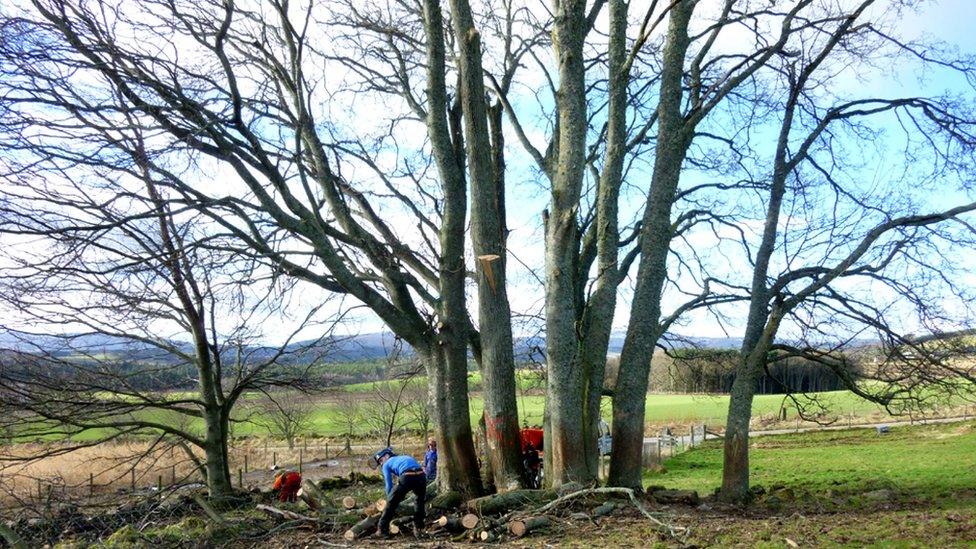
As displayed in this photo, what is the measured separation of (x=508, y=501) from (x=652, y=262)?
4055 millimetres

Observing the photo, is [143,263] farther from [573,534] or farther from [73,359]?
[73,359]

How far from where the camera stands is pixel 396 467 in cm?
973

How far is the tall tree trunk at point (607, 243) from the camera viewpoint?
11211mm

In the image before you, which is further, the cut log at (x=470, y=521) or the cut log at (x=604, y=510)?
the cut log at (x=604, y=510)

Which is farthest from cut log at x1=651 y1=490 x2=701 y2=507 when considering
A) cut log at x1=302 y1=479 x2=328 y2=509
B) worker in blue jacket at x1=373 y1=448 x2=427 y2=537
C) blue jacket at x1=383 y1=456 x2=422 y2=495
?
cut log at x1=302 y1=479 x2=328 y2=509

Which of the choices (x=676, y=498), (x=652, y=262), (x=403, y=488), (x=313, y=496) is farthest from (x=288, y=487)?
(x=652, y=262)

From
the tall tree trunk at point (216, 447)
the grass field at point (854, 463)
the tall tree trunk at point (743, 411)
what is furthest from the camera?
the tall tree trunk at point (216, 447)

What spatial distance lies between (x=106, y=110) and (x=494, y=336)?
221 inches

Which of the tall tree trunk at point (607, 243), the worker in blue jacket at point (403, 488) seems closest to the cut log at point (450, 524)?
the worker in blue jacket at point (403, 488)

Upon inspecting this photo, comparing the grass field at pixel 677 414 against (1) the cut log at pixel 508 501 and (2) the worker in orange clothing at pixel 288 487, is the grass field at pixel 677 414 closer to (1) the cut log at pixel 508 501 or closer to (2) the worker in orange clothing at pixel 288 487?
(2) the worker in orange clothing at pixel 288 487

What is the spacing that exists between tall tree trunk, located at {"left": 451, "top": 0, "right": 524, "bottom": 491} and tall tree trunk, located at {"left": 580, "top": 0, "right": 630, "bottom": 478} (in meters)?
1.15

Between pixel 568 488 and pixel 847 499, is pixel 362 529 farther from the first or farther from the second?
pixel 847 499

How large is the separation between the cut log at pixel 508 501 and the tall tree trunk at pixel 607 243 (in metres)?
1.44

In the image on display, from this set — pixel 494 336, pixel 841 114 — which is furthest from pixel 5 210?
pixel 841 114
